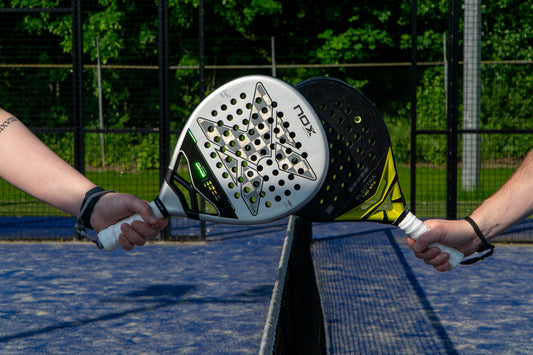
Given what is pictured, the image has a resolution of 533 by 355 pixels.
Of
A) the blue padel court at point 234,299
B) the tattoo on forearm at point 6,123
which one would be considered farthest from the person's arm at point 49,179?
the blue padel court at point 234,299

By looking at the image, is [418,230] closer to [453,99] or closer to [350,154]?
[350,154]

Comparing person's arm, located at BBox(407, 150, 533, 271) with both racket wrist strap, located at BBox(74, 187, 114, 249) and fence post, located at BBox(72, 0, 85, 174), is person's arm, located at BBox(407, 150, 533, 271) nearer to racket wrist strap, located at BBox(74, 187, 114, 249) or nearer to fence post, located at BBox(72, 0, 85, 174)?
racket wrist strap, located at BBox(74, 187, 114, 249)

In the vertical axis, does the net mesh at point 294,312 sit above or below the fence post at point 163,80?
below

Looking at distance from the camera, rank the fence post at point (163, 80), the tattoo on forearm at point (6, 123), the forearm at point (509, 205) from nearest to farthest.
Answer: the tattoo on forearm at point (6, 123)
the forearm at point (509, 205)
the fence post at point (163, 80)

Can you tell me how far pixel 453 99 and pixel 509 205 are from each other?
555cm

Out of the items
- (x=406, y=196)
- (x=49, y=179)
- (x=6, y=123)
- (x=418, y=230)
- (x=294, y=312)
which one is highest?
(x=6, y=123)

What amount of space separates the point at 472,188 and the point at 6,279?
726 centimetres

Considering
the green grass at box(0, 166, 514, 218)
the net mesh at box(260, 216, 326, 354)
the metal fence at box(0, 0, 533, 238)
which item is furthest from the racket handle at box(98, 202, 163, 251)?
the green grass at box(0, 166, 514, 218)

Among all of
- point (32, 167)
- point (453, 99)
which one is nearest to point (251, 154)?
point (32, 167)

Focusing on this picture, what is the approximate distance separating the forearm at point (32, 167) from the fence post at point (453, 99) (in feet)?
19.8

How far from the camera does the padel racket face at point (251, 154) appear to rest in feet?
5.56

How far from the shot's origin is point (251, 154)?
5.69 ft

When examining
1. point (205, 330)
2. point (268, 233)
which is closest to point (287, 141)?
point (205, 330)

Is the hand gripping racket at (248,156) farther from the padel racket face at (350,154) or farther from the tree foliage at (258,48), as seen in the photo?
the tree foliage at (258,48)
